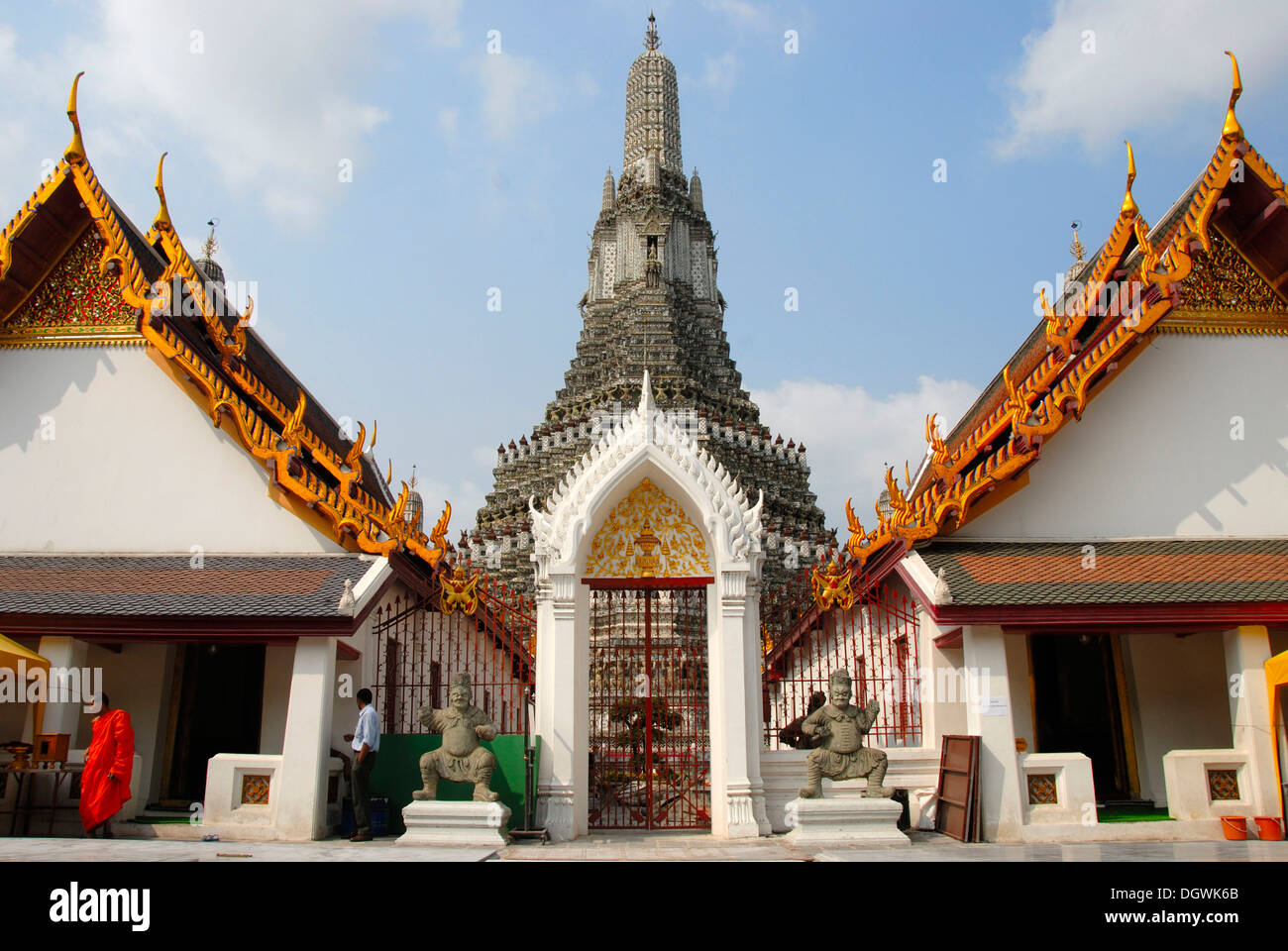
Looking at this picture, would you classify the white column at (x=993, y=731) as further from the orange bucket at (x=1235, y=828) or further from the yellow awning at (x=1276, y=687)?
the yellow awning at (x=1276, y=687)

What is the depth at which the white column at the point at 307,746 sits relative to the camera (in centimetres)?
857

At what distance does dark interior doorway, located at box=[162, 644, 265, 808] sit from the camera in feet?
34.6

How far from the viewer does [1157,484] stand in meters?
10.8

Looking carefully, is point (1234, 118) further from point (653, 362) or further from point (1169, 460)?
point (653, 362)

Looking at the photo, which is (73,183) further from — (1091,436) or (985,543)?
(1091,436)

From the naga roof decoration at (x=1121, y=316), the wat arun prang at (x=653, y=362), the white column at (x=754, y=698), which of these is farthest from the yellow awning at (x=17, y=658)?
the wat arun prang at (x=653, y=362)

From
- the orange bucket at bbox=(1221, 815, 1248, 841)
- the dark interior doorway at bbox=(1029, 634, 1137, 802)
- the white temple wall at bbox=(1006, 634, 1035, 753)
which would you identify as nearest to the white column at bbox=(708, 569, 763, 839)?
the white temple wall at bbox=(1006, 634, 1035, 753)

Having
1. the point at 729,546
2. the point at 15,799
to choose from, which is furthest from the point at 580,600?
the point at 15,799

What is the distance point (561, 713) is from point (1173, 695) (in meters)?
6.29

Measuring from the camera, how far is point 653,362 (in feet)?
97.3

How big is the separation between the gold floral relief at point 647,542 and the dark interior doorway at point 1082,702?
3952mm

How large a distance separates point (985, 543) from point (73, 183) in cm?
1037

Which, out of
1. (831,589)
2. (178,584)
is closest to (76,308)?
(178,584)

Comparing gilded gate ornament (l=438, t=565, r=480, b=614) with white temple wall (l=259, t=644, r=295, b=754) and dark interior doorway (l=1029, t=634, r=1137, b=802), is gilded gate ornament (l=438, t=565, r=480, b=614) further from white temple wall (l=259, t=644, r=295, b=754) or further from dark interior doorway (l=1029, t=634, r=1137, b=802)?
dark interior doorway (l=1029, t=634, r=1137, b=802)
